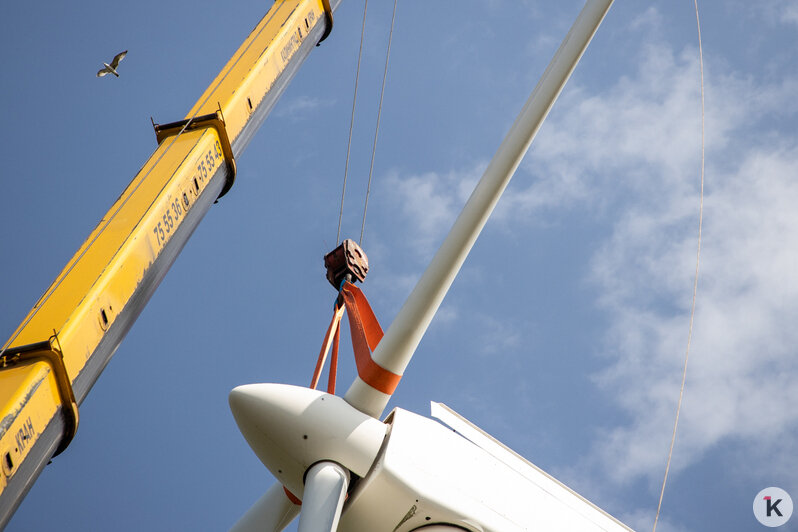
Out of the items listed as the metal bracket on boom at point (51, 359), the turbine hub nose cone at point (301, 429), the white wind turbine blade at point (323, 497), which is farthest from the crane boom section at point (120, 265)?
the white wind turbine blade at point (323, 497)

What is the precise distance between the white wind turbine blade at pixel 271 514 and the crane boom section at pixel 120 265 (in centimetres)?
326

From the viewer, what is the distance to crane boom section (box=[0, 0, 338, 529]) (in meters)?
10.3

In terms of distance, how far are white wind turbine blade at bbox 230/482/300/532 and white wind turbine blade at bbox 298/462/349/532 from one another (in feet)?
6.99

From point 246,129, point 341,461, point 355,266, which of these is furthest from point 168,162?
point 341,461

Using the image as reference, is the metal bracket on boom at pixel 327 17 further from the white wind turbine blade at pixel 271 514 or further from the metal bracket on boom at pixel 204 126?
the white wind turbine blade at pixel 271 514

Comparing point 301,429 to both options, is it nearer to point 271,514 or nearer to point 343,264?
point 271,514

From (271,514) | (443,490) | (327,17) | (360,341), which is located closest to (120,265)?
(360,341)

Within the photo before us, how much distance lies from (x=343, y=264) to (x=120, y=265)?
3.93 metres

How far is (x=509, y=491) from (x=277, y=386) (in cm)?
323

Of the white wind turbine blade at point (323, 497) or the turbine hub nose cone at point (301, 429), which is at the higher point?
the turbine hub nose cone at point (301, 429)

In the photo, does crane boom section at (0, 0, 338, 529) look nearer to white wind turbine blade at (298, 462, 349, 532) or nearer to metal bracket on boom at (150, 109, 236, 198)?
metal bracket on boom at (150, 109, 236, 198)

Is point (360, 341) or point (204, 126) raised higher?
point (204, 126)

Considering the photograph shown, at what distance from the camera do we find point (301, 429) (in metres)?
11.7

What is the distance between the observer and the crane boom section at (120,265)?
1029cm
